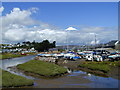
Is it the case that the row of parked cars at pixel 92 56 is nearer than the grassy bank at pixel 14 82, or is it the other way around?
the grassy bank at pixel 14 82

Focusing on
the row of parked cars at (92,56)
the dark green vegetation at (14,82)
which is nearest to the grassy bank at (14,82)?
the dark green vegetation at (14,82)

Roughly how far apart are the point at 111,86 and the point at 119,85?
1.21 m

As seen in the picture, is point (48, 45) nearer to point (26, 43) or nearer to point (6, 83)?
point (26, 43)

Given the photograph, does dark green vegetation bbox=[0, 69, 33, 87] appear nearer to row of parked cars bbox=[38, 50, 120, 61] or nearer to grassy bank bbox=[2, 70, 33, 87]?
grassy bank bbox=[2, 70, 33, 87]

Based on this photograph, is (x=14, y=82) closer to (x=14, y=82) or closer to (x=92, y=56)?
(x=14, y=82)

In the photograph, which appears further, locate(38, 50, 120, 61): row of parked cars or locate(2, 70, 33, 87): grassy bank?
locate(38, 50, 120, 61): row of parked cars

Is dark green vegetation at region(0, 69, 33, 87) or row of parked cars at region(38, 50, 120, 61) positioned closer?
dark green vegetation at region(0, 69, 33, 87)

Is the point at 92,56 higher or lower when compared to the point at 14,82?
higher

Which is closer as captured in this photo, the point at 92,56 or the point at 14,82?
the point at 14,82

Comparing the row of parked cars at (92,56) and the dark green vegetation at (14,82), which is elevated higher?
the row of parked cars at (92,56)

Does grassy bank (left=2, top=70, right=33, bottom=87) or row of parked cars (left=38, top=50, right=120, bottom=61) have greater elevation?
row of parked cars (left=38, top=50, right=120, bottom=61)

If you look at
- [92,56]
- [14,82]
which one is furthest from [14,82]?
[92,56]

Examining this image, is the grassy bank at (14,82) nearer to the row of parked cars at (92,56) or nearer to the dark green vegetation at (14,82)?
the dark green vegetation at (14,82)

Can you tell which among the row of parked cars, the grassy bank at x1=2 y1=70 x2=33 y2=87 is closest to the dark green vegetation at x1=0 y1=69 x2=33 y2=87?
the grassy bank at x1=2 y1=70 x2=33 y2=87
